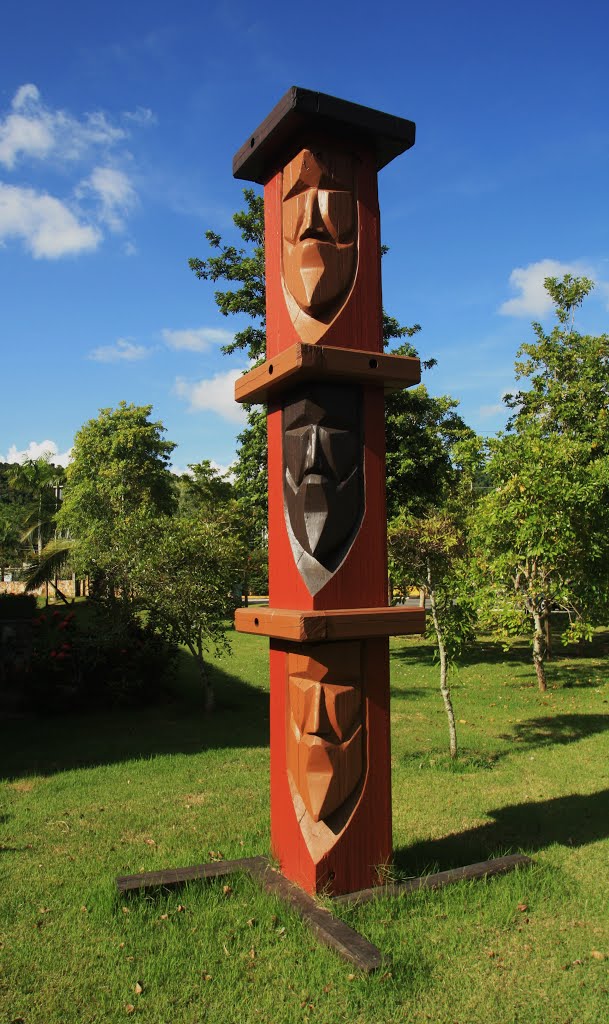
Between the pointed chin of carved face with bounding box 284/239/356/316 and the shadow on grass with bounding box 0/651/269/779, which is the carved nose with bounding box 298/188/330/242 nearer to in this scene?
the pointed chin of carved face with bounding box 284/239/356/316

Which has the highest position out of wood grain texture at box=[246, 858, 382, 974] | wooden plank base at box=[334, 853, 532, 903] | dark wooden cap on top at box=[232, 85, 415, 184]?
dark wooden cap on top at box=[232, 85, 415, 184]

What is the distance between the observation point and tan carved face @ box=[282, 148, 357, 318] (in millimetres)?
4090

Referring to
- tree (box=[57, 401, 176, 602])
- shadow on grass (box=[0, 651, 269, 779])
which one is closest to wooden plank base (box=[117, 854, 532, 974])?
shadow on grass (box=[0, 651, 269, 779])

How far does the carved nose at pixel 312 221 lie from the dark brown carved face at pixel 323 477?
0.90 meters

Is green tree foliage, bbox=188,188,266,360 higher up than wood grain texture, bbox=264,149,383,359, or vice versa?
green tree foliage, bbox=188,188,266,360

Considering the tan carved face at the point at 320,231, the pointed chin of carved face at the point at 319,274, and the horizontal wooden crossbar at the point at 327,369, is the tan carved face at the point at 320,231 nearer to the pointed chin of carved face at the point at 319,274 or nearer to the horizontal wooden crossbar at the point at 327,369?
the pointed chin of carved face at the point at 319,274

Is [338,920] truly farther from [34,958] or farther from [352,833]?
[34,958]

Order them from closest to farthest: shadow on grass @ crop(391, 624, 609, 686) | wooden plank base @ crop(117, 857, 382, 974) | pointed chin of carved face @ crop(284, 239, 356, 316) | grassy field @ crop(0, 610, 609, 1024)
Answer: grassy field @ crop(0, 610, 609, 1024), wooden plank base @ crop(117, 857, 382, 974), pointed chin of carved face @ crop(284, 239, 356, 316), shadow on grass @ crop(391, 624, 609, 686)

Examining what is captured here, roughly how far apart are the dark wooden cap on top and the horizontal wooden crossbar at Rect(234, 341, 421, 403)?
1284 millimetres

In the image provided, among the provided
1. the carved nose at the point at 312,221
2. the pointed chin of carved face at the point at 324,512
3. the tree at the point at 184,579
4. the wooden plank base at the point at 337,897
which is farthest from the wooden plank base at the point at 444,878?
the tree at the point at 184,579

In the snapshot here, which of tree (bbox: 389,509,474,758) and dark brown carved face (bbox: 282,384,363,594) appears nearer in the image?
dark brown carved face (bbox: 282,384,363,594)

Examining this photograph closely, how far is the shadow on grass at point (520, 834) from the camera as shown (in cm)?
480

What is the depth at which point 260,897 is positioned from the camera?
385cm

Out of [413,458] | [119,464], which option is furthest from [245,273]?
[119,464]
